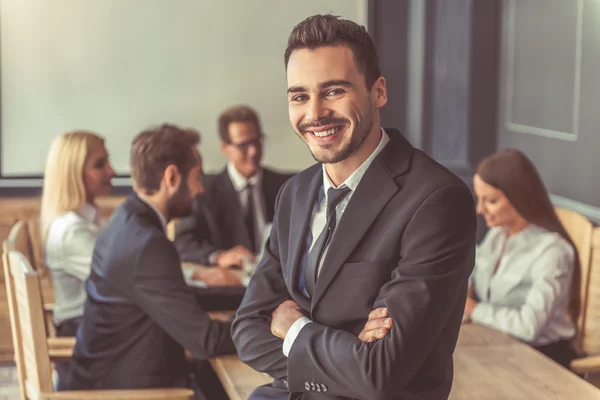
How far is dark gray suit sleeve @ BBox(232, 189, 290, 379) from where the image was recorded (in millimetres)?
2170

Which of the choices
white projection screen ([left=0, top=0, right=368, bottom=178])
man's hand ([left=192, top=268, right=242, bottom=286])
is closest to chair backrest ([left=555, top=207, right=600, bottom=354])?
man's hand ([left=192, top=268, right=242, bottom=286])

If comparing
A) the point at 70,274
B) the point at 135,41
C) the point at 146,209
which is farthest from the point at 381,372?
the point at 135,41

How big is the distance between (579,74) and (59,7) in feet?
9.79

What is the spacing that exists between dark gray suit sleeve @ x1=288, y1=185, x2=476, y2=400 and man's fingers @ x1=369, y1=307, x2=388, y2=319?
0.05 ft

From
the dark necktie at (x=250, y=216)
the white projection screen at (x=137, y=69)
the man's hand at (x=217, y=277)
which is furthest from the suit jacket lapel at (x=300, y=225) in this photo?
the white projection screen at (x=137, y=69)

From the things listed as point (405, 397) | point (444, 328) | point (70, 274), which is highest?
point (444, 328)

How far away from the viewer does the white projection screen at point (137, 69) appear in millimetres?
5453

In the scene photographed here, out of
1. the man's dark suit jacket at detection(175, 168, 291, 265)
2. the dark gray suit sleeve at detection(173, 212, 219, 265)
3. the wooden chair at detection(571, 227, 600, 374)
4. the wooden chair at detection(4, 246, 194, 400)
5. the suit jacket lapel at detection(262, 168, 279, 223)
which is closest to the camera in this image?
the wooden chair at detection(4, 246, 194, 400)

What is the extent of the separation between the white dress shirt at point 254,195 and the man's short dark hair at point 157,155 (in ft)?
5.06

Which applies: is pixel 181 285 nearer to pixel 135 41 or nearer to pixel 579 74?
pixel 579 74

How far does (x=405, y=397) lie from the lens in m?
1.94

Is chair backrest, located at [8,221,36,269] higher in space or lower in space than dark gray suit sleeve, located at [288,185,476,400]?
lower

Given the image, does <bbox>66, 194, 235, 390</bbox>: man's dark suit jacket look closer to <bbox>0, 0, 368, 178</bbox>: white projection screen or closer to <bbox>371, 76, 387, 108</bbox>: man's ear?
<bbox>371, 76, 387, 108</bbox>: man's ear

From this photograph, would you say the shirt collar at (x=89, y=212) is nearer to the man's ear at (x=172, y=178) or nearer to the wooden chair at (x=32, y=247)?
the wooden chair at (x=32, y=247)
